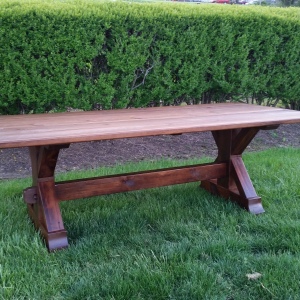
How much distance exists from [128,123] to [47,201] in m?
0.75

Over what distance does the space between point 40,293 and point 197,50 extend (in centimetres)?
394

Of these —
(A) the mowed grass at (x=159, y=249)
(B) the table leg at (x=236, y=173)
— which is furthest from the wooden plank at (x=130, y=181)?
(A) the mowed grass at (x=159, y=249)

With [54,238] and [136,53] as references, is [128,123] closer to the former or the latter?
[54,238]

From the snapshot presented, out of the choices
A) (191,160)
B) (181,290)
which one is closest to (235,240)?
(181,290)

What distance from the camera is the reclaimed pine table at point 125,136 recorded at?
2.46 meters

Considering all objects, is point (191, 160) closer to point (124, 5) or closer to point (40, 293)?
point (124, 5)

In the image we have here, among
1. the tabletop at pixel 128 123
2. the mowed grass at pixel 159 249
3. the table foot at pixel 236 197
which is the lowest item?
the table foot at pixel 236 197

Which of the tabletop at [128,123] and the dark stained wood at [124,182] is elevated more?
the tabletop at [128,123]

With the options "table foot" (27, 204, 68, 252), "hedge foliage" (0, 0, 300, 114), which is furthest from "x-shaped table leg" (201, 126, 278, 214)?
"hedge foliage" (0, 0, 300, 114)

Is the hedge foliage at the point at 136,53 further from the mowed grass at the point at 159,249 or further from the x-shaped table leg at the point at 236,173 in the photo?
the x-shaped table leg at the point at 236,173

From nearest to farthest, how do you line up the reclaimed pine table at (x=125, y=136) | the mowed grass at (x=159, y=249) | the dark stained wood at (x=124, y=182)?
the mowed grass at (x=159, y=249), the reclaimed pine table at (x=125, y=136), the dark stained wood at (x=124, y=182)

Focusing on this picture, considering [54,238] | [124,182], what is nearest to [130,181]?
[124,182]

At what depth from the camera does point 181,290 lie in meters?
2.28

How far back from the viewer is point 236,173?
3541 millimetres
